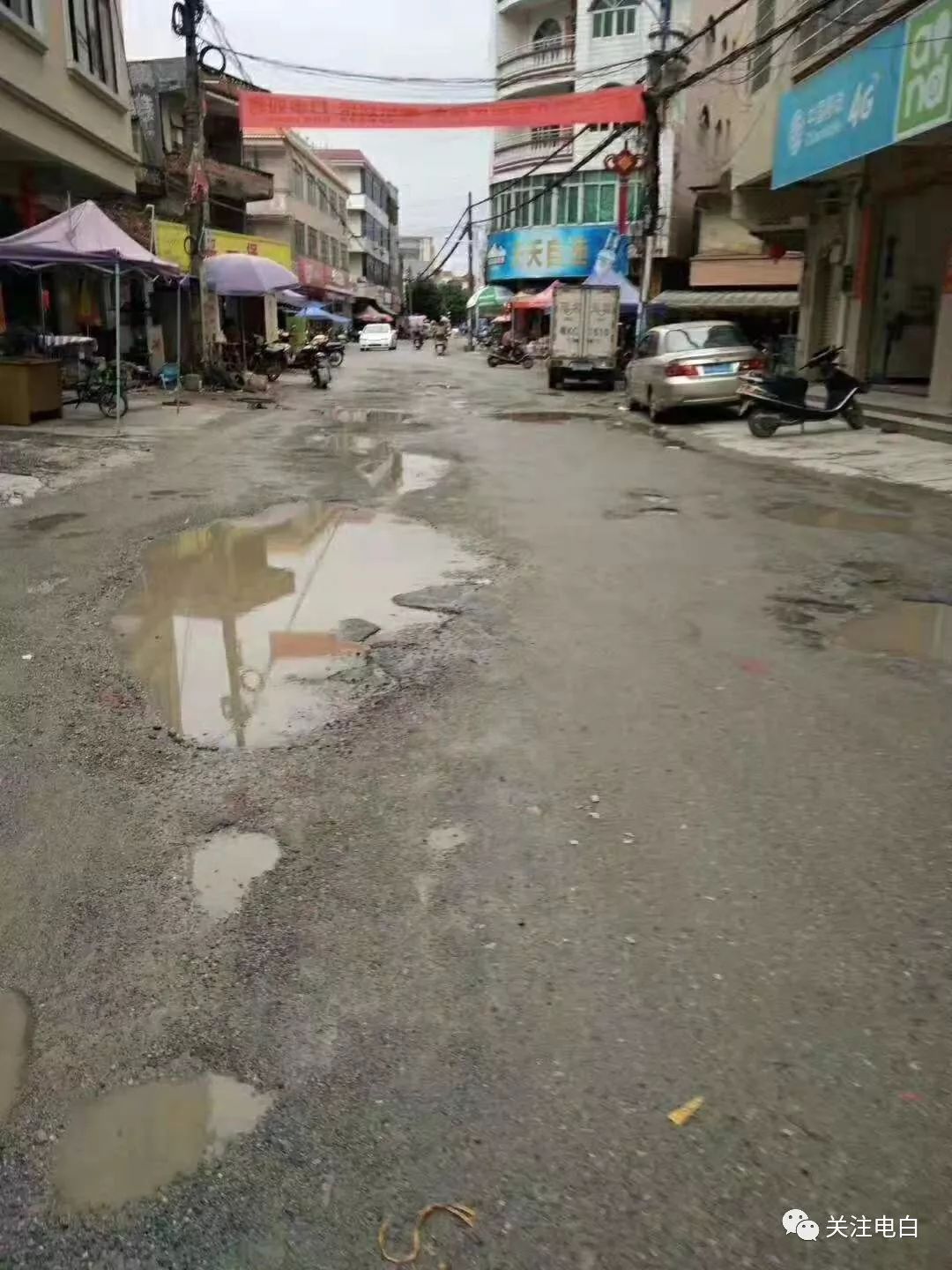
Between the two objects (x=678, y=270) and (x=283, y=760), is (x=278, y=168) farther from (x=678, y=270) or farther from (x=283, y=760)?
(x=283, y=760)

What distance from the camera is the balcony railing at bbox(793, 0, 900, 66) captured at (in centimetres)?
1526

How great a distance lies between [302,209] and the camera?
5500cm

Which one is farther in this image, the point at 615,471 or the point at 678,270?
the point at 678,270

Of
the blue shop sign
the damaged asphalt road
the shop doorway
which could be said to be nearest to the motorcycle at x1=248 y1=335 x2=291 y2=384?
the blue shop sign

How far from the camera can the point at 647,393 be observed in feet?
62.5

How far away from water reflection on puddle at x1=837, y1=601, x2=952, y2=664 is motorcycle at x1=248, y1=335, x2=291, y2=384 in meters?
23.3

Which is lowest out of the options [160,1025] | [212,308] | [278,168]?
[160,1025]

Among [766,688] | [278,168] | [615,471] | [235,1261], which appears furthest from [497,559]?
[278,168]

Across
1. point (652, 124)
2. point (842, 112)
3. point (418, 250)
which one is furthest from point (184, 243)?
point (418, 250)

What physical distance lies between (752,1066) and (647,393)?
17694mm

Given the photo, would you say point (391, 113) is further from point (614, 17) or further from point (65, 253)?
point (614, 17)

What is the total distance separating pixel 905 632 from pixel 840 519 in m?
3.62

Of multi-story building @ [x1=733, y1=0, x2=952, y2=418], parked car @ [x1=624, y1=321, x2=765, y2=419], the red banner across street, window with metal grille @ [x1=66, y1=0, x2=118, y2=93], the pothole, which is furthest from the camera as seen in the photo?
the red banner across street

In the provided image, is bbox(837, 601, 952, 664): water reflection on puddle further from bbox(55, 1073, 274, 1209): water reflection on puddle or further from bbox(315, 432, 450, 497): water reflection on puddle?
bbox(315, 432, 450, 497): water reflection on puddle
